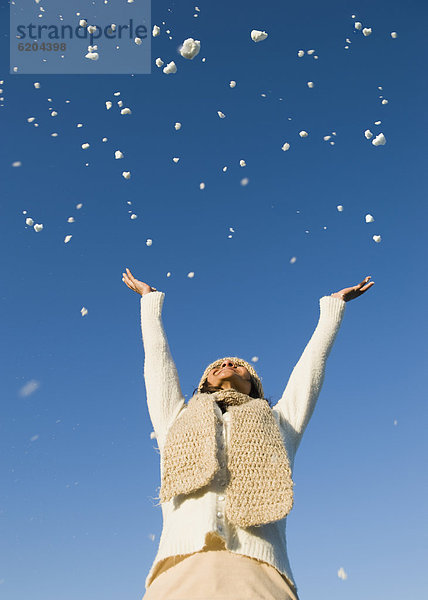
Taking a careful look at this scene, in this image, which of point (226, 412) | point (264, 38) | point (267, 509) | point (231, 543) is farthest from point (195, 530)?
point (264, 38)

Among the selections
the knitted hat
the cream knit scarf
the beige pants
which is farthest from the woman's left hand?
the beige pants

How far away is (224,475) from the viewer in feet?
10.3

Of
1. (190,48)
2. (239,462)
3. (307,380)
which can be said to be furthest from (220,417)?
(190,48)

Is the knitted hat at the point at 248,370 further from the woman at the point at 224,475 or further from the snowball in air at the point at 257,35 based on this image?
the snowball in air at the point at 257,35

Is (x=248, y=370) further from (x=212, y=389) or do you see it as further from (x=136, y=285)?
(x=136, y=285)

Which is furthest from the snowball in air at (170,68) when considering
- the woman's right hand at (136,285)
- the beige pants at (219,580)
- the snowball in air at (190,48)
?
the beige pants at (219,580)

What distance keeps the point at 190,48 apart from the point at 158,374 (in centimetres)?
354

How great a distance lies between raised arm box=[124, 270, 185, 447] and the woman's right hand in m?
0.19

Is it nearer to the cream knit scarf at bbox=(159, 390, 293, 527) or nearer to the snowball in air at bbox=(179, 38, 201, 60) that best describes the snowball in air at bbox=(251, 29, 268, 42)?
the snowball in air at bbox=(179, 38, 201, 60)

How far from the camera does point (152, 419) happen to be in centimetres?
369

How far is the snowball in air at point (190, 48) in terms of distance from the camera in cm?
567

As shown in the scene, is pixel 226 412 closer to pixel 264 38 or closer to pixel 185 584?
pixel 185 584

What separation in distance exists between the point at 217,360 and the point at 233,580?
1.86 m

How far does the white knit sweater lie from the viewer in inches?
115
